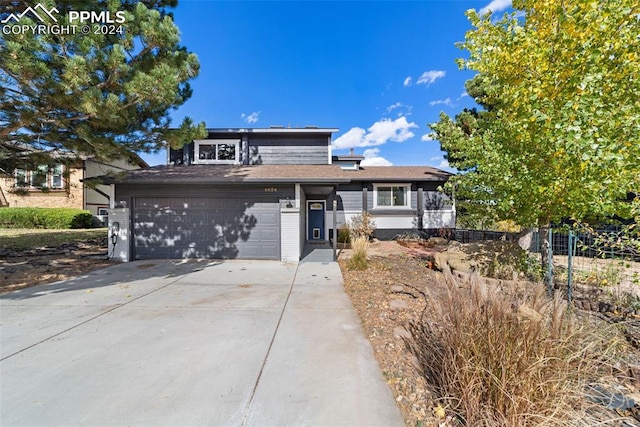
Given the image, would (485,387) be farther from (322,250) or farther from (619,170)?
(322,250)

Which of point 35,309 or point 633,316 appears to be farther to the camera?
point 35,309

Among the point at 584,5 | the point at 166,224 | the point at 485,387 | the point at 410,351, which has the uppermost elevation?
the point at 584,5

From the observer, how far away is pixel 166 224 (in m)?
8.96

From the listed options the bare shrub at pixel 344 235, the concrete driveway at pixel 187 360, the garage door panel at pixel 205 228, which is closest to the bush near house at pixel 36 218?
the garage door panel at pixel 205 228

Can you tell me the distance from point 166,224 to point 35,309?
4.80m

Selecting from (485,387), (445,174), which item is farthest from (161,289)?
(445,174)

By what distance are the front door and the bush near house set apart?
15907 millimetres

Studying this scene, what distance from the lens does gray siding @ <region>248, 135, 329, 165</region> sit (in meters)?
12.0

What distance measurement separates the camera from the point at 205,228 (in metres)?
8.96

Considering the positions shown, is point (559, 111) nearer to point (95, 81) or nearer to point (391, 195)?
point (95, 81)

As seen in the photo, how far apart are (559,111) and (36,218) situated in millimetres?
25311

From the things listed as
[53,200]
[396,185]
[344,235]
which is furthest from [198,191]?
[53,200]

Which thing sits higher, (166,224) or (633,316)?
(166,224)

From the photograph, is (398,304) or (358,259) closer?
(398,304)
